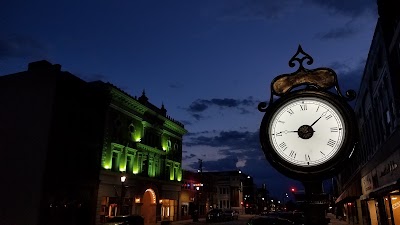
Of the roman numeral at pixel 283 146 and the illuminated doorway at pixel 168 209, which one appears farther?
the illuminated doorway at pixel 168 209

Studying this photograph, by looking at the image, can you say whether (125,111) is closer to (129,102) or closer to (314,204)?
(129,102)

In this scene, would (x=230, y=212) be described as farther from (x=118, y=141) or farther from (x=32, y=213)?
(x=32, y=213)

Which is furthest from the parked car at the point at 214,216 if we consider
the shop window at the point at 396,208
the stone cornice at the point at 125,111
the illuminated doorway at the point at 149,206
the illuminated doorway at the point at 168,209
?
the shop window at the point at 396,208

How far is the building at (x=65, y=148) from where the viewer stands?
2472 centimetres

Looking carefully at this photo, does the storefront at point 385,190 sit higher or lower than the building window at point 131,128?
lower

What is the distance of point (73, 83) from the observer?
27656 mm

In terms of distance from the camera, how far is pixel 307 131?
2.88 m

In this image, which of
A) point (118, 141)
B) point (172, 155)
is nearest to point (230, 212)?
point (172, 155)

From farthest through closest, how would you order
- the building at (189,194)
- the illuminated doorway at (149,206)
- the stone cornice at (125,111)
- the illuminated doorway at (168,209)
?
the building at (189,194)
the illuminated doorway at (168,209)
the illuminated doorway at (149,206)
the stone cornice at (125,111)

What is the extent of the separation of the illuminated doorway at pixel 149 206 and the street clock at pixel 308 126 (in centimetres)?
3586

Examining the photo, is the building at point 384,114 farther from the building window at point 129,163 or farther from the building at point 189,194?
the building at point 189,194

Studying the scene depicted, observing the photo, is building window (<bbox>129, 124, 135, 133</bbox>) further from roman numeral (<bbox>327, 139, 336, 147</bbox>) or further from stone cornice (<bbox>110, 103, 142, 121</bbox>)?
roman numeral (<bbox>327, 139, 336, 147</bbox>)

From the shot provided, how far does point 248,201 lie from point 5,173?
82.2 m

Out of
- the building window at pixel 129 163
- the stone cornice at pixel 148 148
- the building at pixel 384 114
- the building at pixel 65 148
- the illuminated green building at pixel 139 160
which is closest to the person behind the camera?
the building at pixel 384 114
